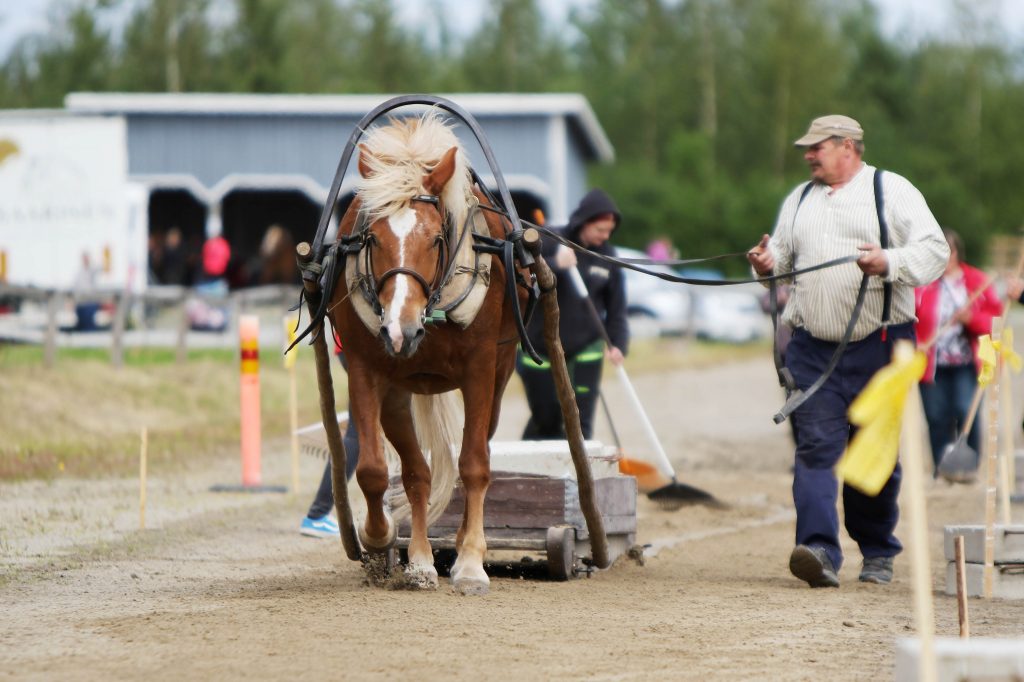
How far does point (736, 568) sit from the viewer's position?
8047mm

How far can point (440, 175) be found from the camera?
662 cm

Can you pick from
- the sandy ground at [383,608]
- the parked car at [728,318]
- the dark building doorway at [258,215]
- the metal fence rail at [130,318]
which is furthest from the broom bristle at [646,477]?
the dark building doorway at [258,215]

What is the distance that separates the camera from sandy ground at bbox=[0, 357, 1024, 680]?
16.9ft

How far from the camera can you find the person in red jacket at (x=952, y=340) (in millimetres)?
12227

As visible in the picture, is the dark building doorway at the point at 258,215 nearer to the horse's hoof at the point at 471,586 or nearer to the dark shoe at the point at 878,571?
the dark shoe at the point at 878,571

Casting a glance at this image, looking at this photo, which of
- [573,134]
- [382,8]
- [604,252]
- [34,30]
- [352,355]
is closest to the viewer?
[352,355]

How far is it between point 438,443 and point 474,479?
1.83 ft

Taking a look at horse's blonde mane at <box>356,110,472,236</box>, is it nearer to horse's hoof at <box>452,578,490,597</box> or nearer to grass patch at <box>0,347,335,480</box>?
horse's hoof at <box>452,578,490,597</box>

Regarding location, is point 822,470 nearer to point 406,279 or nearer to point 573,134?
point 406,279

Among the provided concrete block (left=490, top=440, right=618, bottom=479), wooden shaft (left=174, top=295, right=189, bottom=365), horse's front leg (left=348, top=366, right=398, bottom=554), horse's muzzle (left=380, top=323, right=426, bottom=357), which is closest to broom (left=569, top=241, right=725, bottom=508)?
concrete block (left=490, top=440, right=618, bottom=479)

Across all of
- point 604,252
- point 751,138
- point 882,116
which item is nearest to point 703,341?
point 604,252

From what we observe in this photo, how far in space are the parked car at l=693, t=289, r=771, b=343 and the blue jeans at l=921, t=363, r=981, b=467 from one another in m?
17.5

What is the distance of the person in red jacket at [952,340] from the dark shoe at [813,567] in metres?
5.27

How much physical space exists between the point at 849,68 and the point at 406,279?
2381 inches
